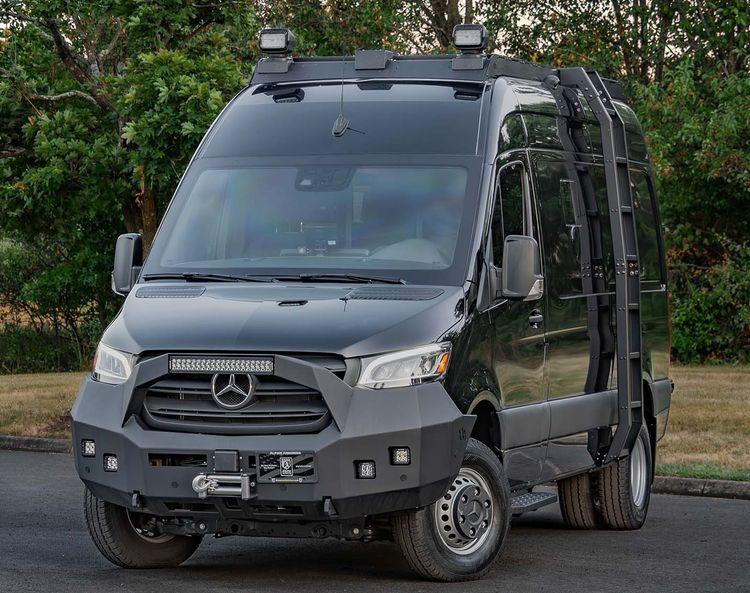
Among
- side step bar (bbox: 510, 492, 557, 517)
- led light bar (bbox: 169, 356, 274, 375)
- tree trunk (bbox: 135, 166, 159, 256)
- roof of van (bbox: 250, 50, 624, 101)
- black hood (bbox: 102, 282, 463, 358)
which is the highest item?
roof of van (bbox: 250, 50, 624, 101)

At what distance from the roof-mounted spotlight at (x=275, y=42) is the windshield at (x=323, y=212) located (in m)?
0.77

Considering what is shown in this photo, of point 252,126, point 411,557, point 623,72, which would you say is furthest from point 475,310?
point 623,72

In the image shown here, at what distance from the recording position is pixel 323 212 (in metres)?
8.85

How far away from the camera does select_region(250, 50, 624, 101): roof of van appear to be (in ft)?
30.9

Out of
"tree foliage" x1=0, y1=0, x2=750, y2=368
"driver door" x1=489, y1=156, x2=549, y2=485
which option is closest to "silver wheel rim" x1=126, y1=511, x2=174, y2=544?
"driver door" x1=489, y1=156, x2=549, y2=485

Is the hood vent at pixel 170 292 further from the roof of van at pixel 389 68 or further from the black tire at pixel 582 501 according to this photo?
the black tire at pixel 582 501

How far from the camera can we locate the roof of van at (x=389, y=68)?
9.41 m

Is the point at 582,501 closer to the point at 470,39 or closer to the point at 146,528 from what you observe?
the point at 470,39

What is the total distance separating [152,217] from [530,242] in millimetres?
9127

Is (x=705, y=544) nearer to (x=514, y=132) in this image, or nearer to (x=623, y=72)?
(x=514, y=132)

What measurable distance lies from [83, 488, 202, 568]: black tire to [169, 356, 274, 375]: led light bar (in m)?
1.16

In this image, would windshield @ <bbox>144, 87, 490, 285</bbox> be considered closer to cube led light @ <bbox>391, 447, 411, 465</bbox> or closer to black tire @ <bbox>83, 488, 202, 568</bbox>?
cube led light @ <bbox>391, 447, 411, 465</bbox>

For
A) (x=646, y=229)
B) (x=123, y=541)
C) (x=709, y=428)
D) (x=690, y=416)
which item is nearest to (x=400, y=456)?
(x=123, y=541)

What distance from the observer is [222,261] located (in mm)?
8828
